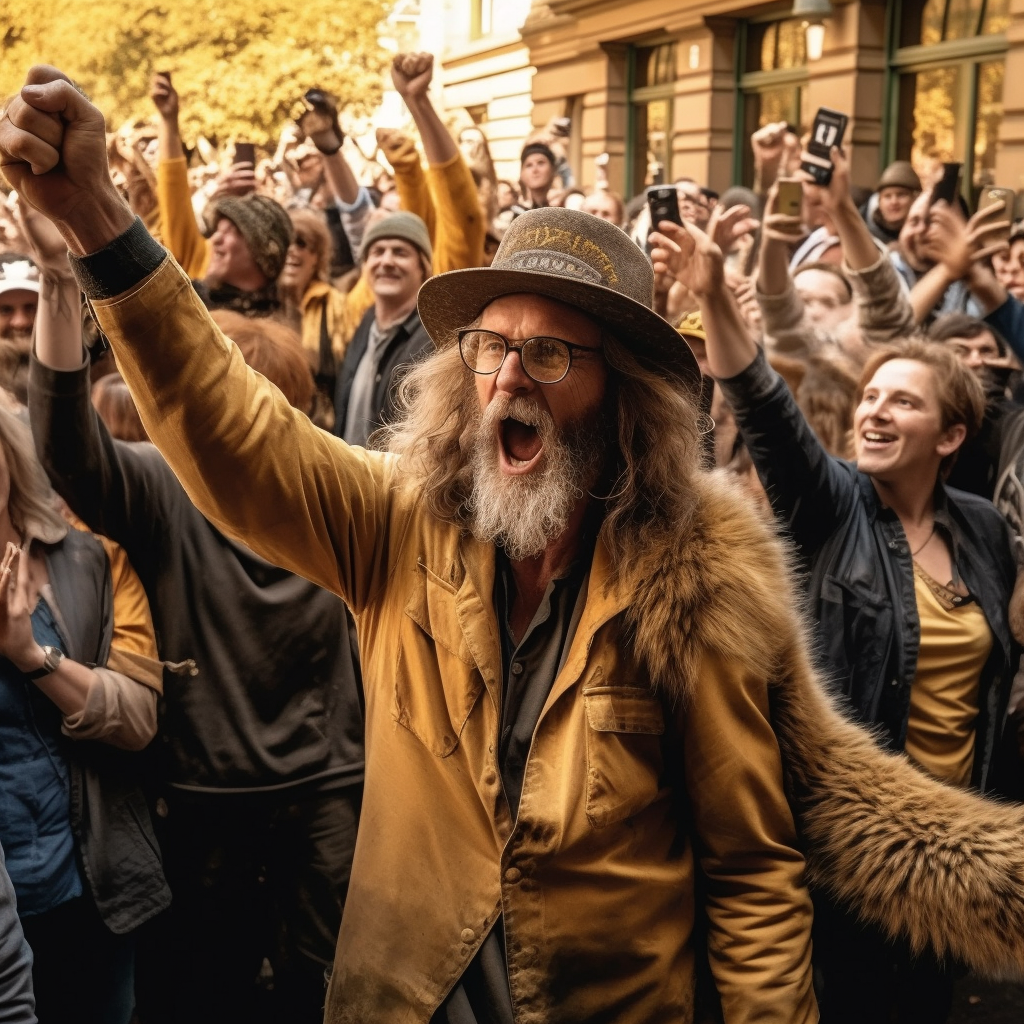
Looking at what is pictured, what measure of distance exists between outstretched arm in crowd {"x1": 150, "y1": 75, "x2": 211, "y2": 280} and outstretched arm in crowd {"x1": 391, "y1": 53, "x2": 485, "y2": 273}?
1.57 metres

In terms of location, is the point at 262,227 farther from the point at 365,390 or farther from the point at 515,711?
the point at 515,711

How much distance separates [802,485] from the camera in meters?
3.34

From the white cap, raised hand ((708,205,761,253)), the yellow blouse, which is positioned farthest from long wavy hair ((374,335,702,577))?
raised hand ((708,205,761,253))

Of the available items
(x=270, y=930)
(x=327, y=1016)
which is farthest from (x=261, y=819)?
(x=327, y=1016)

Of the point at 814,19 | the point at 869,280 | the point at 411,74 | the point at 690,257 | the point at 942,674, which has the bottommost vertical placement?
the point at 942,674

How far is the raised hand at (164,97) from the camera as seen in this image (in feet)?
22.5

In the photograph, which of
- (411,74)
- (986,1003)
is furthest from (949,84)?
(986,1003)

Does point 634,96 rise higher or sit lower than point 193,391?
higher

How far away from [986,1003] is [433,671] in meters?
3.13

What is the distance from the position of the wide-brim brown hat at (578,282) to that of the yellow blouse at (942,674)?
51.9 inches

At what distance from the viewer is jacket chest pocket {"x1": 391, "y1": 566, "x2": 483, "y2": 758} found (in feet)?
7.34

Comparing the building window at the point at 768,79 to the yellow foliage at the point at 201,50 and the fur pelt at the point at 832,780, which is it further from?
the fur pelt at the point at 832,780

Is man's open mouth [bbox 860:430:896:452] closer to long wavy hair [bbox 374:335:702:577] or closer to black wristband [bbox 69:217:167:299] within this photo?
long wavy hair [bbox 374:335:702:577]

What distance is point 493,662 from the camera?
2230 millimetres
